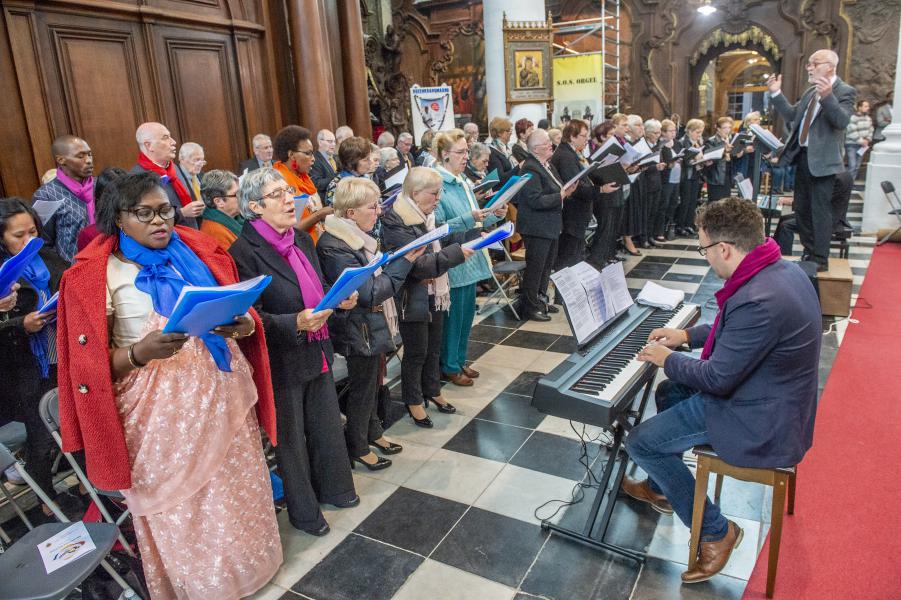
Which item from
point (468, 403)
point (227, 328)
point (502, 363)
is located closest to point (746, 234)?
point (227, 328)

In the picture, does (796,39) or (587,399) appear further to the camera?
(796,39)

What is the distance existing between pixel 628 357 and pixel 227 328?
1.59 metres

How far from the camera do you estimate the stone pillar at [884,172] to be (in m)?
7.98

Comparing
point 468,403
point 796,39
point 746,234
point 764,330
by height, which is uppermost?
point 796,39

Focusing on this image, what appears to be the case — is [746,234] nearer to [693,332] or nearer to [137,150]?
[693,332]

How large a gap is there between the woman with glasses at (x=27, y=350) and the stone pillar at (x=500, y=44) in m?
8.36

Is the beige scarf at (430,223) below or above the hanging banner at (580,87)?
below

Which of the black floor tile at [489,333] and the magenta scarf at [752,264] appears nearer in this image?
the magenta scarf at [752,264]

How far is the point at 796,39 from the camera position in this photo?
40.5ft

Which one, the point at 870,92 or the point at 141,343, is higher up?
the point at 870,92

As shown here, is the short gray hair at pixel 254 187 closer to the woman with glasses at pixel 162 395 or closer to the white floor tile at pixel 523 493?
the woman with glasses at pixel 162 395

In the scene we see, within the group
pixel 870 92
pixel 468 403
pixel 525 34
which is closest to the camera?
pixel 468 403

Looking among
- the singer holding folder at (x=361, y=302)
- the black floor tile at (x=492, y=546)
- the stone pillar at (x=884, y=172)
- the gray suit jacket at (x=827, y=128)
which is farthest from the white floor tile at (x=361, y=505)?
the stone pillar at (x=884, y=172)

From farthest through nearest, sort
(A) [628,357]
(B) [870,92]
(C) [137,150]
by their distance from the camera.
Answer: (B) [870,92], (C) [137,150], (A) [628,357]
